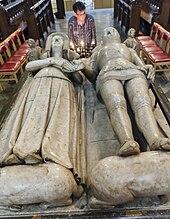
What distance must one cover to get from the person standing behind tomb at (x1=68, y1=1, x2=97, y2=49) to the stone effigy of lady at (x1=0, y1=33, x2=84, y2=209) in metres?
1.41

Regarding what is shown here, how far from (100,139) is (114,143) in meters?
0.15

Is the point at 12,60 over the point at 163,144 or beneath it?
beneath

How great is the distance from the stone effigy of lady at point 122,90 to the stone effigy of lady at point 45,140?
34cm

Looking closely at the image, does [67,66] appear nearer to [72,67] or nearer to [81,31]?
[72,67]

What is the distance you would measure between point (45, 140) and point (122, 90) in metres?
0.91

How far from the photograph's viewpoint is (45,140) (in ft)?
4.87

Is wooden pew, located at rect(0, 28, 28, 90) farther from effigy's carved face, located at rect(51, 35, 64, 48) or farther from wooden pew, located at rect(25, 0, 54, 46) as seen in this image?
effigy's carved face, located at rect(51, 35, 64, 48)

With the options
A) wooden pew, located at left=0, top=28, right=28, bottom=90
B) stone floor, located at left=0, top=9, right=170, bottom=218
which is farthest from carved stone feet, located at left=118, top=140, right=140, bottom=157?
wooden pew, located at left=0, top=28, right=28, bottom=90

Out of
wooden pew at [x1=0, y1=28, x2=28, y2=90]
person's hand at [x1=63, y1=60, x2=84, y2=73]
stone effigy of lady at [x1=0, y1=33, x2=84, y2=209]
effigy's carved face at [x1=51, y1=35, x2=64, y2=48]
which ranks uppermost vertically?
effigy's carved face at [x1=51, y1=35, x2=64, y2=48]

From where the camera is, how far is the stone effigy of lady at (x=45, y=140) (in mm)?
1268

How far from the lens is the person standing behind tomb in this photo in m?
3.49

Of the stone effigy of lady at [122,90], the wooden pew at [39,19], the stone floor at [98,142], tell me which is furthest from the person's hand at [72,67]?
the wooden pew at [39,19]

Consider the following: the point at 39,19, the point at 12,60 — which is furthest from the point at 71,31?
the point at 39,19

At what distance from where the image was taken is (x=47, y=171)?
4.23ft
